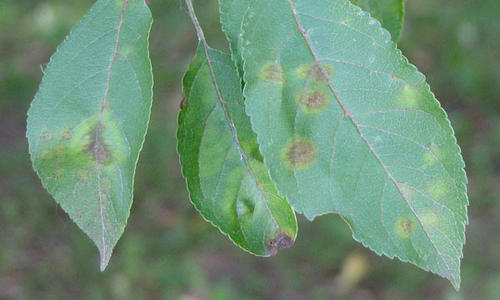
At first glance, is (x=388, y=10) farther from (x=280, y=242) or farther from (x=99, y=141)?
(x=99, y=141)

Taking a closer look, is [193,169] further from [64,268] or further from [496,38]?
[496,38]

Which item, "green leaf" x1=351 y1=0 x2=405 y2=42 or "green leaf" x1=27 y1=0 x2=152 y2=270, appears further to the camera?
"green leaf" x1=351 y1=0 x2=405 y2=42

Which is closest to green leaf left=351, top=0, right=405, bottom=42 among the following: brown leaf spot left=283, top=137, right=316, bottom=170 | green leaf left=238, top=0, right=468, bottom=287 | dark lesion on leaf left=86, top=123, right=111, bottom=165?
green leaf left=238, top=0, right=468, bottom=287

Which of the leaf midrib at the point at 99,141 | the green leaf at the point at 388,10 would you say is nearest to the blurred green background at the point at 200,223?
the green leaf at the point at 388,10

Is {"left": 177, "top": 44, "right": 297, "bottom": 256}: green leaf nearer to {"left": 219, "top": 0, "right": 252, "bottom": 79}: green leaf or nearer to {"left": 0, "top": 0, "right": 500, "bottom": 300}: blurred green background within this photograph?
{"left": 219, "top": 0, "right": 252, "bottom": 79}: green leaf

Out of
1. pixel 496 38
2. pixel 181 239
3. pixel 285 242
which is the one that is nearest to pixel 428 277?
pixel 181 239

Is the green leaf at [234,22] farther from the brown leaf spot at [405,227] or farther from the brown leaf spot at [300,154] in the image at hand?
the brown leaf spot at [405,227]
